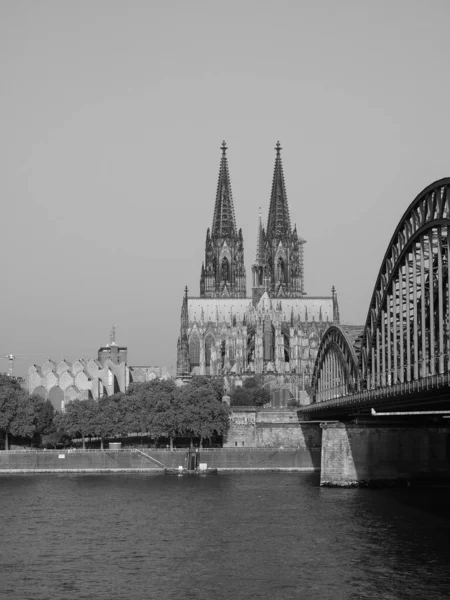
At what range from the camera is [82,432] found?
136 metres

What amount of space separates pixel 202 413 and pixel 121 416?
32.2ft

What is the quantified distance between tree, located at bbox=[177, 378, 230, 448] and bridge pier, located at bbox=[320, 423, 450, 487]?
31.7m

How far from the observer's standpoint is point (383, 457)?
103 meters

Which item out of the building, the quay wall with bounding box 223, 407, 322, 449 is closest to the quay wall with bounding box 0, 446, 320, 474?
the quay wall with bounding box 223, 407, 322, 449

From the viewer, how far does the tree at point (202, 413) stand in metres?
134

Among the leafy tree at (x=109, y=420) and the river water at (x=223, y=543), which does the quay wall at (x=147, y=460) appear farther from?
the river water at (x=223, y=543)

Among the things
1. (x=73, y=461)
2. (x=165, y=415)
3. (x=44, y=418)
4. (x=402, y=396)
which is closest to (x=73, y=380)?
(x=44, y=418)

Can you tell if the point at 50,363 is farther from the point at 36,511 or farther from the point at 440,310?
the point at 440,310

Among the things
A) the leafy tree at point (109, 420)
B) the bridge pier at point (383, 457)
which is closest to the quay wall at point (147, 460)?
the leafy tree at point (109, 420)

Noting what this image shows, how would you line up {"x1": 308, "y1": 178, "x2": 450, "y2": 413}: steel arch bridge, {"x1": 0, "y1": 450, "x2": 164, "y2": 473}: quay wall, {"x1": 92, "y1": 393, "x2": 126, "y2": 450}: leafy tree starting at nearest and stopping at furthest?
{"x1": 308, "y1": 178, "x2": 450, "y2": 413}: steel arch bridge → {"x1": 0, "y1": 450, "x2": 164, "y2": 473}: quay wall → {"x1": 92, "y1": 393, "x2": 126, "y2": 450}: leafy tree

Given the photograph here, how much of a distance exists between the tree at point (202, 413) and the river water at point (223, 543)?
110ft

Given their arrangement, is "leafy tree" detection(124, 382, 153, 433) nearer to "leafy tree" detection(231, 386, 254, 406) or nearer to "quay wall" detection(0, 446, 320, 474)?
"quay wall" detection(0, 446, 320, 474)

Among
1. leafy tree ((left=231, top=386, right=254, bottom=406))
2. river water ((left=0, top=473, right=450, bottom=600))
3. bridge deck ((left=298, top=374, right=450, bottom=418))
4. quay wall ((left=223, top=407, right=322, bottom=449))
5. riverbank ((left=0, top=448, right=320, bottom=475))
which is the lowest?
river water ((left=0, top=473, right=450, bottom=600))

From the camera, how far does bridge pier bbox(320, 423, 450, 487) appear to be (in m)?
103
